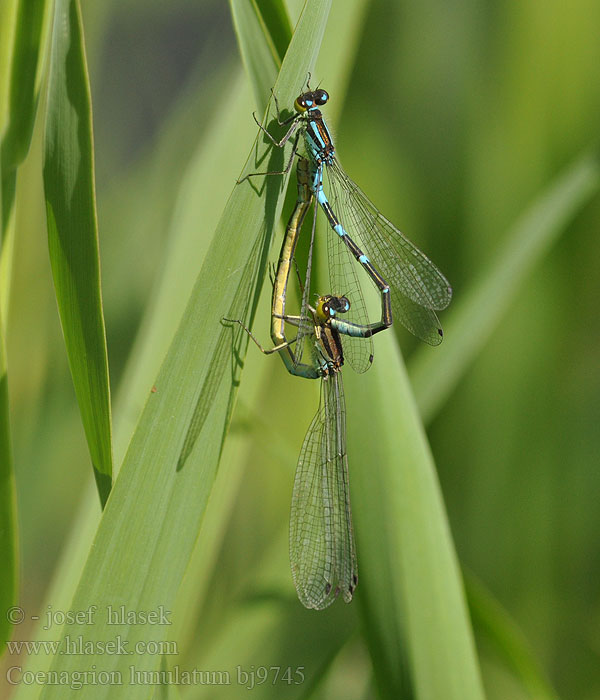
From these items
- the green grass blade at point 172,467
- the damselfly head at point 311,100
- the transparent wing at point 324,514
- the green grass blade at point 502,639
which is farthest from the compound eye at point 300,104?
the green grass blade at point 502,639

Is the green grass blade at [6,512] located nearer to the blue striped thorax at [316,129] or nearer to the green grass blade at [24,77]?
the green grass blade at [24,77]

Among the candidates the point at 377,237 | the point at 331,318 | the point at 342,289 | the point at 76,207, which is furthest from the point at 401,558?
the point at 377,237

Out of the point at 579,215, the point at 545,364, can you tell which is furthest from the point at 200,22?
the point at 545,364

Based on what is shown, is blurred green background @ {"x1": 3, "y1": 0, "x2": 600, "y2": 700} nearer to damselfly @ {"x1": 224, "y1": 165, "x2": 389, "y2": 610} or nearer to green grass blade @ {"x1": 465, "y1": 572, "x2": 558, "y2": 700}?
damselfly @ {"x1": 224, "y1": 165, "x2": 389, "y2": 610}

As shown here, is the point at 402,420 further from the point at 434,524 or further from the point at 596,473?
the point at 596,473

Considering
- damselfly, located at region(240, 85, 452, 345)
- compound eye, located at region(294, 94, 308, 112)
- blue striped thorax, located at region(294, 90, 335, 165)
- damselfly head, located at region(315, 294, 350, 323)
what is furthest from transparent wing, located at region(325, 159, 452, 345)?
compound eye, located at region(294, 94, 308, 112)
